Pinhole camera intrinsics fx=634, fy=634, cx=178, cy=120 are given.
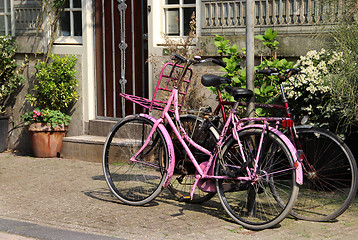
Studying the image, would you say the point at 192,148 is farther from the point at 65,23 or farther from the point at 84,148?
the point at 65,23

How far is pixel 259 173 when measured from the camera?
5480mm

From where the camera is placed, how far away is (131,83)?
379 inches

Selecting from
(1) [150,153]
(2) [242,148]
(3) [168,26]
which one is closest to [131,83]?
(3) [168,26]

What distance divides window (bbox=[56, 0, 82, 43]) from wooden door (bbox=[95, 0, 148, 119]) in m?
0.41

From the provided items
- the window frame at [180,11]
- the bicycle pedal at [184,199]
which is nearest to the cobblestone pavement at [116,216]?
the bicycle pedal at [184,199]

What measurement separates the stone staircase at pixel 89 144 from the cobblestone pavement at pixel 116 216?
1.21 metres

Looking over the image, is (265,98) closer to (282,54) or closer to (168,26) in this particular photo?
(282,54)

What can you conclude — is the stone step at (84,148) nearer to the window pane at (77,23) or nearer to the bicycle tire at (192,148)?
the window pane at (77,23)

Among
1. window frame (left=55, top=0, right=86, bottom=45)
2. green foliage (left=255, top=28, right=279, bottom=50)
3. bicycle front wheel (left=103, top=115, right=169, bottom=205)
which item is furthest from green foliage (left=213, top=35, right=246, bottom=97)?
window frame (left=55, top=0, right=86, bottom=45)

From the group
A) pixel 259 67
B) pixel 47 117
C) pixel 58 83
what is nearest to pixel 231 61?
pixel 259 67

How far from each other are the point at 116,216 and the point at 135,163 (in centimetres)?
64

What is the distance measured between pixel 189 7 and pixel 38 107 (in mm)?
3041

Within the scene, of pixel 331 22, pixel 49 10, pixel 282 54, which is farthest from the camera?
pixel 49 10

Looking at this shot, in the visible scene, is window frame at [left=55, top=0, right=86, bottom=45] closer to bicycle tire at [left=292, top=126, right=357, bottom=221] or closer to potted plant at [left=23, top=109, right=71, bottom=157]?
potted plant at [left=23, top=109, right=71, bottom=157]
